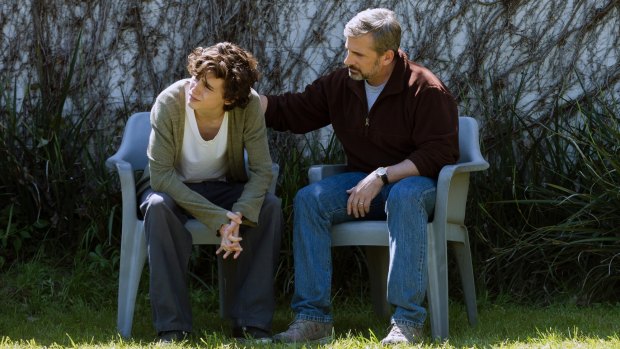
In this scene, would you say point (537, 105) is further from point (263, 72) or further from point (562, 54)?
point (263, 72)

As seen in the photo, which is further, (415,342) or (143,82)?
(143,82)

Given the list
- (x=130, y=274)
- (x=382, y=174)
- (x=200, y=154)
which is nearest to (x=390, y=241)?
(x=382, y=174)

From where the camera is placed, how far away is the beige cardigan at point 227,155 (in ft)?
12.4

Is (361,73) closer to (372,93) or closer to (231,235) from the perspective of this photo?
(372,93)

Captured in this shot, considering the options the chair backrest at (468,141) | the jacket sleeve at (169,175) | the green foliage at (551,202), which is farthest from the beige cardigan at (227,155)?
the green foliage at (551,202)

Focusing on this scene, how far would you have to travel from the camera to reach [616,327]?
3.92 m

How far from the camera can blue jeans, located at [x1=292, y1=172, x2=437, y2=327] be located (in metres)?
3.65

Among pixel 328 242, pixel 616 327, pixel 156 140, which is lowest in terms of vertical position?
pixel 616 327

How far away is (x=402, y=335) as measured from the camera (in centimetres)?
357

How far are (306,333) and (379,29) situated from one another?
1.13 metres

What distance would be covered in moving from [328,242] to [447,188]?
458 mm

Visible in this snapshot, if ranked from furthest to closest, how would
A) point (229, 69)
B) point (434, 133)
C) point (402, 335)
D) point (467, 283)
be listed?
point (467, 283) < point (434, 133) < point (229, 69) < point (402, 335)

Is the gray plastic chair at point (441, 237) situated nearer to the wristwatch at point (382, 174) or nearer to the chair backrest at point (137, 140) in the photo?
the wristwatch at point (382, 174)

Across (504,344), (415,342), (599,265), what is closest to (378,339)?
(415,342)
